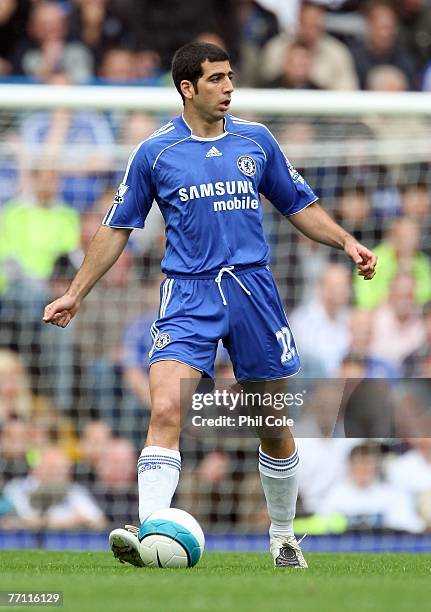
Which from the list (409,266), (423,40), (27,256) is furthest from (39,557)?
(423,40)

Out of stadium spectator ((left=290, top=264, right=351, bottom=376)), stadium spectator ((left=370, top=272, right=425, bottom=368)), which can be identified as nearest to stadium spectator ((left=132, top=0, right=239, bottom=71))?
stadium spectator ((left=290, top=264, right=351, bottom=376))

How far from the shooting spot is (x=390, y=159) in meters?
11.2

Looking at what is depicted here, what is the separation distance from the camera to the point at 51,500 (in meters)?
10.5

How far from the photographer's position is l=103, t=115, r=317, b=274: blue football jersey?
6758mm

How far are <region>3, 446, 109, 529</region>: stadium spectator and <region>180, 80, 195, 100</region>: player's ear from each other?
445 cm

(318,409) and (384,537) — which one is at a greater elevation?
(318,409)

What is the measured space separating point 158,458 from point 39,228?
16.6 ft

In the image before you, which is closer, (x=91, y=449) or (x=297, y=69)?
(x=91, y=449)

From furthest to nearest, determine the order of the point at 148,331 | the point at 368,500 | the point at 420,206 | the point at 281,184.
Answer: the point at 420,206 < the point at 148,331 < the point at 368,500 < the point at 281,184

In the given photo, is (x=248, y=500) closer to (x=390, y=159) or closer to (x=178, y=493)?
(x=178, y=493)

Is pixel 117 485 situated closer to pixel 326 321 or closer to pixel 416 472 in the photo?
pixel 326 321

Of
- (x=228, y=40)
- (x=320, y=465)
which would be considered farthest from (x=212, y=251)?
(x=228, y=40)

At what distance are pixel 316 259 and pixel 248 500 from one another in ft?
6.58

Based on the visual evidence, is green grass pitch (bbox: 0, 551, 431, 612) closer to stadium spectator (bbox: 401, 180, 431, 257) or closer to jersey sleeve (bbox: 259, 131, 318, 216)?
jersey sleeve (bbox: 259, 131, 318, 216)
